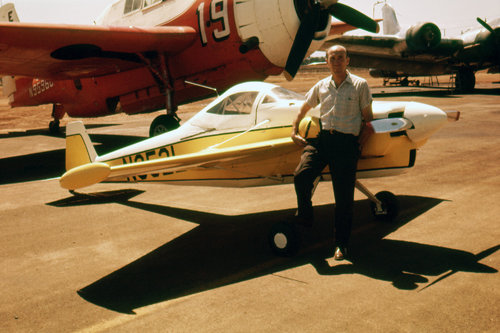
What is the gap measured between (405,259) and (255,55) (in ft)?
26.7

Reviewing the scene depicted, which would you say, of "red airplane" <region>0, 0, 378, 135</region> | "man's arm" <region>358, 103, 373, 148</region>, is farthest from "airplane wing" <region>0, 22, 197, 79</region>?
"man's arm" <region>358, 103, 373, 148</region>

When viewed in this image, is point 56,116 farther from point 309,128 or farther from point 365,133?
point 365,133

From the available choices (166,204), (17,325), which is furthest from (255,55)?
(17,325)

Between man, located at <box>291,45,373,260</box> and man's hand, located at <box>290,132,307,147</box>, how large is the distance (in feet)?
0.65

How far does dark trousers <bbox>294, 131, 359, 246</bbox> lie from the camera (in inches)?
182

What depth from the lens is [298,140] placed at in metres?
4.97

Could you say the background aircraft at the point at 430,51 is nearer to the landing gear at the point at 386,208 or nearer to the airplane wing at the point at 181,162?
the landing gear at the point at 386,208

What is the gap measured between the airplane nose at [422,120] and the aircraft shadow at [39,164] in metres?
8.13

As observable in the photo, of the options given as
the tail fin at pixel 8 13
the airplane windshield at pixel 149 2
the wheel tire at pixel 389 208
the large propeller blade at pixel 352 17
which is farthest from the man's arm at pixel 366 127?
the tail fin at pixel 8 13

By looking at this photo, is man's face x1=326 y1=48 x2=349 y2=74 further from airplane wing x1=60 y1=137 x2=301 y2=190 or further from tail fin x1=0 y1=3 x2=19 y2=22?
tail fin x1=0 y1=3 x2=19 y2=22

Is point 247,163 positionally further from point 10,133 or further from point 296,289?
point 10,133

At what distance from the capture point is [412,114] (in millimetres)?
4789

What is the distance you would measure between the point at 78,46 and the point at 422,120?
8.78 meters

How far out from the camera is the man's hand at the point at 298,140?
4941mm
